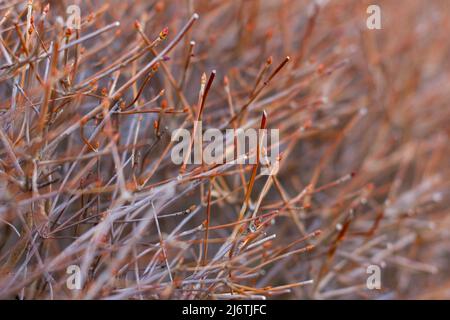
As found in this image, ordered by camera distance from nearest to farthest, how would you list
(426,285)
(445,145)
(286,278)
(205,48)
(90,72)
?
(90,72) < (286,278) < (205,48) < (426,285) < (445,145)

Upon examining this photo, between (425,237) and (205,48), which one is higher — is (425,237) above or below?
below

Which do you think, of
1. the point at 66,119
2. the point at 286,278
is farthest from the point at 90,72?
the point at 286,278

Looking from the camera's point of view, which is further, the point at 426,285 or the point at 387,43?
the point at 387,43

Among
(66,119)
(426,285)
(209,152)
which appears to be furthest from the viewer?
(426,285)

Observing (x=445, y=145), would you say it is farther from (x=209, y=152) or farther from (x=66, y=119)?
(x=66, y=119)
